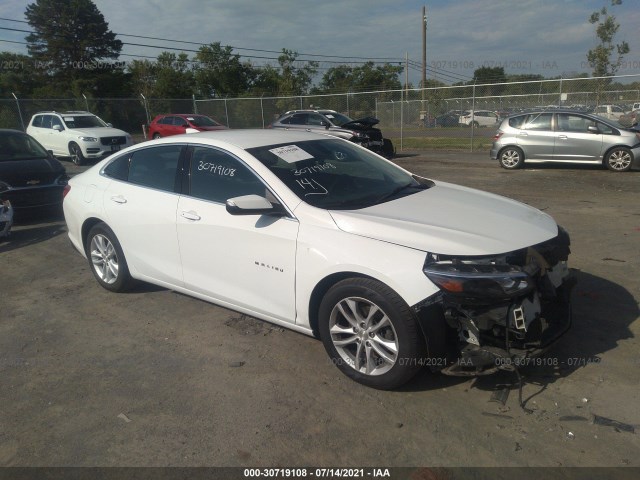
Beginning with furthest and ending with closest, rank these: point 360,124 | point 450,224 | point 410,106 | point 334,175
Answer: point 410,106
point 360,124
point 334,175
point 450,224

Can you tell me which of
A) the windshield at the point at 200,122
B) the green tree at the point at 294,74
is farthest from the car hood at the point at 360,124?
the green tree at the point at 294,74

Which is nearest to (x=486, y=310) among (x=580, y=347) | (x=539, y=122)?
(x=580, y=347)

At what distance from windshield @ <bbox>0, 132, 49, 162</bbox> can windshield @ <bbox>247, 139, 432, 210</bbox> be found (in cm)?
683

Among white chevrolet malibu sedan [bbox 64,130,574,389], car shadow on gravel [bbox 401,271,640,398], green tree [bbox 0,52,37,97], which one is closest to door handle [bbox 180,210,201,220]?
white chevrolet malibu sedan [bbox 64,130,574,389]

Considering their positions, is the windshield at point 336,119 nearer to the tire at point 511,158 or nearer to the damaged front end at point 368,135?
the damaged front end at point 368,135

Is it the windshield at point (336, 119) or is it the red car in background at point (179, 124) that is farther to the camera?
the red car in background at point (179, 124)

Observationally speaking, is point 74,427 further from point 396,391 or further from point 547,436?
point 547,436

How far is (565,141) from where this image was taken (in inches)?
527

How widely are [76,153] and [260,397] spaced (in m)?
16.2

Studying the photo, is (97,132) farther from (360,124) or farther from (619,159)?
(619,159)

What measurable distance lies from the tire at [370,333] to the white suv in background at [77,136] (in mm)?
15733

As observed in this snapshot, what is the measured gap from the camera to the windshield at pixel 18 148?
896 cm

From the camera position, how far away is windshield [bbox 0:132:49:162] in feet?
29.4

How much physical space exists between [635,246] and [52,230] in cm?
829
